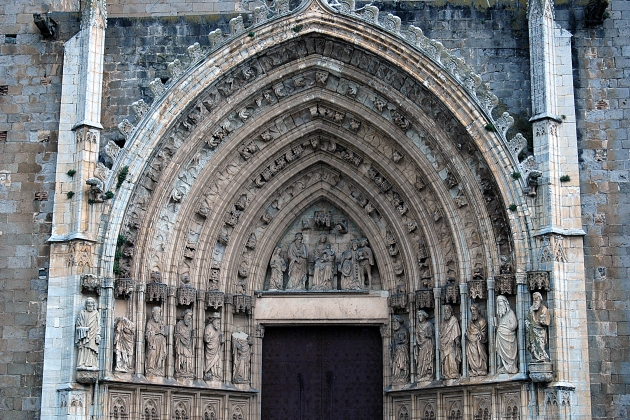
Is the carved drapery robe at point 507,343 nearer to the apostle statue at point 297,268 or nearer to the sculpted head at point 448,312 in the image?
the sculpted head at point 448,312

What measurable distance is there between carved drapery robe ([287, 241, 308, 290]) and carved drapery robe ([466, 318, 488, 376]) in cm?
325

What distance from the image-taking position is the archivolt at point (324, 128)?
53.0 feet

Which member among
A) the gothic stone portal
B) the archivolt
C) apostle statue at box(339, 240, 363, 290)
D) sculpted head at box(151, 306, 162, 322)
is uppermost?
the archivolt

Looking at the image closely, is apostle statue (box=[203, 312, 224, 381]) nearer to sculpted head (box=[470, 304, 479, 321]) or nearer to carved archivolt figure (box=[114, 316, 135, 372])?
carved archivolt figure (box=[114, 316, 135, 372])

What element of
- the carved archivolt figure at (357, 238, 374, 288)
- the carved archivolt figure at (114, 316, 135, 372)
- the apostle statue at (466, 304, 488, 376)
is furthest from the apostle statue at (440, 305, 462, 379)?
the carved archivolt figure at (114, 316, 135, 372)

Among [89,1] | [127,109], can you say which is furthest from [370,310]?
[89,1]

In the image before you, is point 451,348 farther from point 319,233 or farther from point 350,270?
point 319,233

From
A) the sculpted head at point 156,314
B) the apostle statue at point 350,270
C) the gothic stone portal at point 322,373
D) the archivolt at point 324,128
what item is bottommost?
the gothic stone portal at point 322,373

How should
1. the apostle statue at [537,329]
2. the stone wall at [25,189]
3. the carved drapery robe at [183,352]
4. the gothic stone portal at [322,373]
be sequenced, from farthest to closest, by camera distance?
1. the gothic stone portal at [322,373]
2. the carved drapery robe at [183,352]
3. the stone wall at [25,189]
4. the apostle statue at [537,329]

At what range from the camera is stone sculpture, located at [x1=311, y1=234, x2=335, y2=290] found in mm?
17672

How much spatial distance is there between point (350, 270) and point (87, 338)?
15.5 ft

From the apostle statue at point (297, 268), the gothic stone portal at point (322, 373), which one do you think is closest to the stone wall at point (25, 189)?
the gothic stone portal at point (322, 373)

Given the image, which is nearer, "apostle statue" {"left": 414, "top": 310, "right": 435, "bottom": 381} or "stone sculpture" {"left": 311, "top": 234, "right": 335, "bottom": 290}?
"apostle statue" {"left": 414, "top": 310, "right": 435, "bottom": 381}

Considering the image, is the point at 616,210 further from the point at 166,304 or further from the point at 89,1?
the point at 89,1
